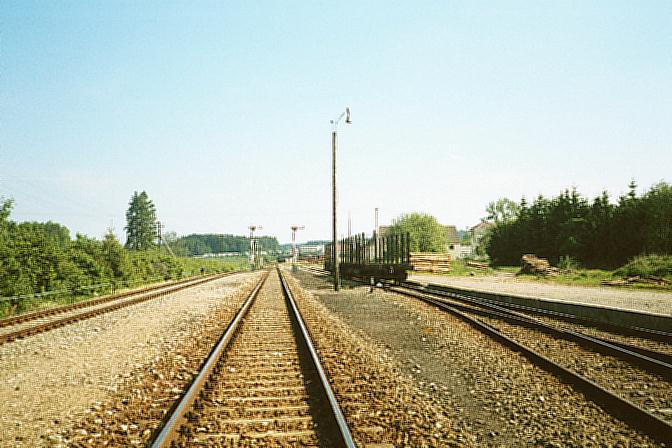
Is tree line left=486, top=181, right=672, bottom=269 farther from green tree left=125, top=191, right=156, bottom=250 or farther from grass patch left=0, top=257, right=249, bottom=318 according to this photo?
green tree left=125, top=191, right=156, bottom=250

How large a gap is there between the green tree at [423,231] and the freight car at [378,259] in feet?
115

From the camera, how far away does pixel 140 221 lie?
12925 centimetres

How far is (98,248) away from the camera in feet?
91.2

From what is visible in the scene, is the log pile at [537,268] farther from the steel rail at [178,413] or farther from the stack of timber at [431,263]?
the steel rail at [178,413]

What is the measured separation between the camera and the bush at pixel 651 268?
25008 mm

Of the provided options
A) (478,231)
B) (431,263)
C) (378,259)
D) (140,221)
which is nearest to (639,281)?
(378,259)

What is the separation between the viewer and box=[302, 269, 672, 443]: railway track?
5.23 metres

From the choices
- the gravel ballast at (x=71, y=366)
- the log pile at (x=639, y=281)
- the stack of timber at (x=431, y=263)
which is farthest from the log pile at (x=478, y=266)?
the gravel ballast at (x=71, y=366)

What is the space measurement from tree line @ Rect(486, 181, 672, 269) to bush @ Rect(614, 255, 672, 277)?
583 cm

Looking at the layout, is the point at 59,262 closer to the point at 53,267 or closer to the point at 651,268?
the point at 53,267

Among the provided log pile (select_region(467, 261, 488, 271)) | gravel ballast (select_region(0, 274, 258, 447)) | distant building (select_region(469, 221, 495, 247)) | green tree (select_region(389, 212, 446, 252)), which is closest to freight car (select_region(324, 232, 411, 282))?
gravel ballast (select_region(0, 274, 258, 447))

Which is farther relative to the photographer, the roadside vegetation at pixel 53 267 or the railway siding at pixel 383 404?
the roadside vegetation at pixel 53 267

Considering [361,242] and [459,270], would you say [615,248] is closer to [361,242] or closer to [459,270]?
[459,270]

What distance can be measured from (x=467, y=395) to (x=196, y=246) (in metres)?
201
